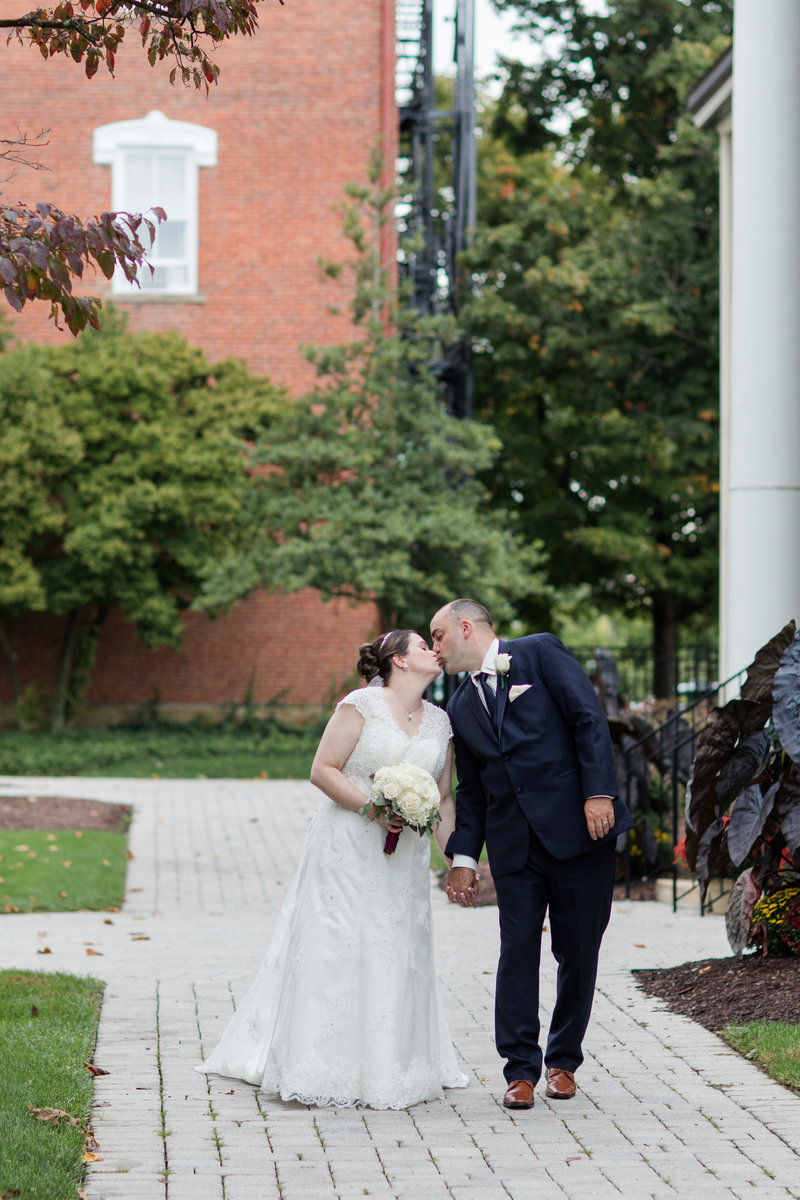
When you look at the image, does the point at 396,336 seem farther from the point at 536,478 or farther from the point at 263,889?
the point at 263,889

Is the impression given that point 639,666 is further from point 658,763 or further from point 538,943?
point 538,943

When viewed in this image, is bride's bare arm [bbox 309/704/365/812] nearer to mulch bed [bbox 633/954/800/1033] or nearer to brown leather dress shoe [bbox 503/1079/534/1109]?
brown leather dress shoe [bbox 503/1079/534/1109]

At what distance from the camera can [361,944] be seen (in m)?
5.43

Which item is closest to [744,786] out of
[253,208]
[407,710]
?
[407,710]

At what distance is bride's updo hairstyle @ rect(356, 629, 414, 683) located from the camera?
5.58 metres

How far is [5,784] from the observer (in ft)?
52.6

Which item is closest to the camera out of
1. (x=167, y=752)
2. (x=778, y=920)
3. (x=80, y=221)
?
(x=80, y=221)

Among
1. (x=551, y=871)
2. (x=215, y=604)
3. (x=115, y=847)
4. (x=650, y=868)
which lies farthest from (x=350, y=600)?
(x=551, y=871)

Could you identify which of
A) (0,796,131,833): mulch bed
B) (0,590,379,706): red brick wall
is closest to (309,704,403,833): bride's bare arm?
(0,796,131,833): mulch bed

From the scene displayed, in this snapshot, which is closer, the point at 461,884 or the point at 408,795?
the point at 408,795

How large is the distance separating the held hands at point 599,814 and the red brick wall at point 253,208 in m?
16.3

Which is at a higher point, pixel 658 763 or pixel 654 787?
pixel 658 763

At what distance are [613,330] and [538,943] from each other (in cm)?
1844

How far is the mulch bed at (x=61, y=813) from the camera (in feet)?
43.3
